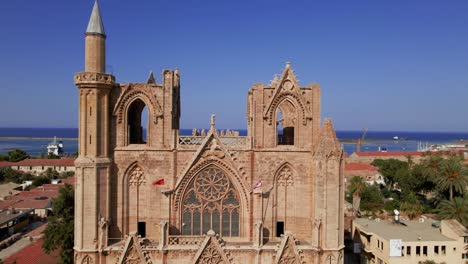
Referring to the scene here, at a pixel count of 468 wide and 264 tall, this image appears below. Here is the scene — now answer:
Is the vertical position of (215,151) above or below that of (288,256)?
above

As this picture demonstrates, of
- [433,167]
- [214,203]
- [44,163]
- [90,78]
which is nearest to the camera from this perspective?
[90,78]

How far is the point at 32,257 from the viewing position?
4141 cm

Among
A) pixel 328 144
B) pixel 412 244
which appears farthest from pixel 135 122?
pixel 412 244

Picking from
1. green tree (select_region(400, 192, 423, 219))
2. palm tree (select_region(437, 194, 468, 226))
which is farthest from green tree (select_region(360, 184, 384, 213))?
palm tree (select_region(437, 194, 468, 226))

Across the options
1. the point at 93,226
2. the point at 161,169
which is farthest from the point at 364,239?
the point at 93,226

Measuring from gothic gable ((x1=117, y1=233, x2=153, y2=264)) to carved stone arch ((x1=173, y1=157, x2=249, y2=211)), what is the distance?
3.35m

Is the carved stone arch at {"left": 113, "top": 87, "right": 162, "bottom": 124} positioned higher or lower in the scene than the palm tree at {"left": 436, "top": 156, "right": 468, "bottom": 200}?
higher

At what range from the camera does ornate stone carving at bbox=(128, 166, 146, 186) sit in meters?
26.7

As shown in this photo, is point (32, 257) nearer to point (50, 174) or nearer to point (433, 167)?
point (433, 167)

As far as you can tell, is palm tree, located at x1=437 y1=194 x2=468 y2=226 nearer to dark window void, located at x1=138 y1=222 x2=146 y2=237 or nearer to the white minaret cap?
dark window void, located at x1=138 y1=222 x2=146 y2=237

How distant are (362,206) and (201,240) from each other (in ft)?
149

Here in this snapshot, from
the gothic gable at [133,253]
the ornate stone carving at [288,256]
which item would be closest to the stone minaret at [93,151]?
the gothic gable at [133,253]

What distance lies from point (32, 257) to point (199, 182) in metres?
25.4

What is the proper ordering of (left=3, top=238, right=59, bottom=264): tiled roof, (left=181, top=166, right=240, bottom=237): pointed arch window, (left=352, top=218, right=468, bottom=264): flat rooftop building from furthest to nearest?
(left=3, top=238, right=59, bottom=264): tiled roof → (left=352, top=218, right=468, bottom=264): flat rooftop building → (left=181, top=166, right=240, bottom=237): pointed arch window
